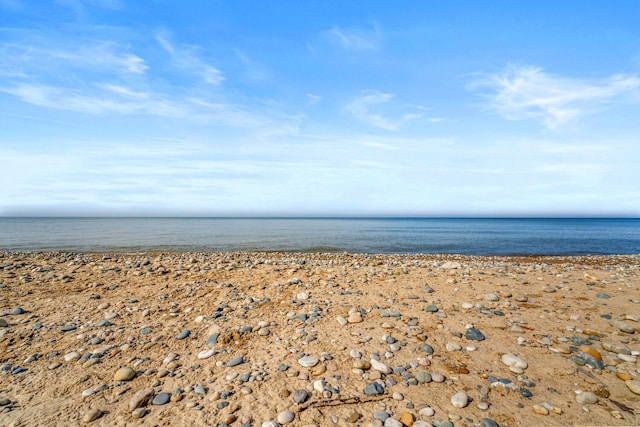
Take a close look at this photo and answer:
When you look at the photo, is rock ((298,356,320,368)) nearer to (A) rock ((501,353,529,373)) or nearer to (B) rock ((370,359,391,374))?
(B) rock ((370,359,391,374))

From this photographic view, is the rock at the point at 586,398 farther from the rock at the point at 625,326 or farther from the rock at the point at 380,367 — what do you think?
the rock at the point at 625,326

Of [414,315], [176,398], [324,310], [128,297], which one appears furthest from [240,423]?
[128,297]

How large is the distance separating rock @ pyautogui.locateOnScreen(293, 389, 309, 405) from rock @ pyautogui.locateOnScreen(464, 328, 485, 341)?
9.40ft

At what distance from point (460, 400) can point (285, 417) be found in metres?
1.93

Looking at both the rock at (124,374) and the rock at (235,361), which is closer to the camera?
the rock at (124,374)

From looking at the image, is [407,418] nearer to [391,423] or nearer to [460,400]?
[391,423]

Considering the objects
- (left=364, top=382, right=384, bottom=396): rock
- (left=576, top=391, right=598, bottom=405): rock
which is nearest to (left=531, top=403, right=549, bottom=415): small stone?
(left=576, top=391, right=598, bottom=405): rock

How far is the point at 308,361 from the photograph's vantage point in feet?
14.0

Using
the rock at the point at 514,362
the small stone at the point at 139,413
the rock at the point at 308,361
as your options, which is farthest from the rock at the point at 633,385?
the small stone at the point at 139,413

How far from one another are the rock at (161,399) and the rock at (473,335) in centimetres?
435

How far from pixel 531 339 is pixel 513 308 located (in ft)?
4.62

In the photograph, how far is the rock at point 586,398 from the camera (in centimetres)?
342

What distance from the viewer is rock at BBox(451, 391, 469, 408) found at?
3.39 meters

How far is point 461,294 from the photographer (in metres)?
6.96
